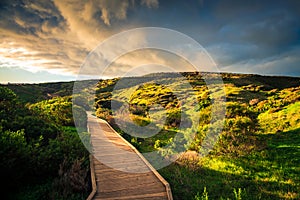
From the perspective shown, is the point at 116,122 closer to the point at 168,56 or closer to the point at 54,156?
the point at 168,56

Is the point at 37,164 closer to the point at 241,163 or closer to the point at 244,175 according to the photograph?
the point at 244,175

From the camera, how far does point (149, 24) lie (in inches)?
550

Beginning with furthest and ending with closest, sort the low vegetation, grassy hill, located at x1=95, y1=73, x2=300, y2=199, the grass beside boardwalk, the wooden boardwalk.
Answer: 1. grassy hill, located at x1=95, y1=73, x2=300, y2=199
2. the grass beside boardwalk
3. the low vegetation
4. the wooden boardwalk

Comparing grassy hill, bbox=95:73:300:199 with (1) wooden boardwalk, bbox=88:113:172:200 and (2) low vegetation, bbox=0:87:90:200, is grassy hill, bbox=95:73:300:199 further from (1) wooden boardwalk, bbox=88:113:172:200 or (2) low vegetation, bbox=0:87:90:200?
(2) low vegetation, bbox=0:87:90:200

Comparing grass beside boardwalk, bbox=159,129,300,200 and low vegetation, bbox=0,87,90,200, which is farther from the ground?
low vegetation, bbox=0,87,90,200

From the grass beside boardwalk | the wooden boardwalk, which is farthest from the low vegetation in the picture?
the grass beside boardwalk

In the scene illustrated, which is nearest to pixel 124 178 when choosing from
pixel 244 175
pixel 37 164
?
pixel 37 164

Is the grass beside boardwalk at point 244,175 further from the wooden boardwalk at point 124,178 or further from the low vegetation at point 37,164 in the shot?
the low vegetation at point 37,164

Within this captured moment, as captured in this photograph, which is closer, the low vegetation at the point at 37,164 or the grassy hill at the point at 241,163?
the low vegetation at the point at 37,164

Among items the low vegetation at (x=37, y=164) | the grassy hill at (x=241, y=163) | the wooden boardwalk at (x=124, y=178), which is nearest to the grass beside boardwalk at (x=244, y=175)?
the grassy hill at (x=241, y=163)

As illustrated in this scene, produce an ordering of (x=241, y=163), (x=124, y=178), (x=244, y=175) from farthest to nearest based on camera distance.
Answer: (x=241, y=163) < (x=244, y=175) < (x=124, y=178)

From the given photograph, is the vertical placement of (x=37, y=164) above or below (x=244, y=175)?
above

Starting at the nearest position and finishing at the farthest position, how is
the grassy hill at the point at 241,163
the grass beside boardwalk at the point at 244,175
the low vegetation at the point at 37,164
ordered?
the low vegetation at the point at 37,164
the grass beside boardwalk at the point at 244,175
the grassy hill at the point at 241,163

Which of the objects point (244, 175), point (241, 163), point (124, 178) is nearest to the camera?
point (124, 178)
